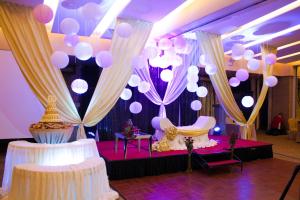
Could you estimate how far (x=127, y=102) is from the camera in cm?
844

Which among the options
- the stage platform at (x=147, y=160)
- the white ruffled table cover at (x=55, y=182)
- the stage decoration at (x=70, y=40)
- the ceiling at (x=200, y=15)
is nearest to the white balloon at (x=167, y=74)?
the ceiling at (x=200, y=15)

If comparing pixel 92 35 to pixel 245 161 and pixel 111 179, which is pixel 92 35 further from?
pixel 245 161

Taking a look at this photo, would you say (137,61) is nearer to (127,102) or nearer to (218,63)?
(218,63)

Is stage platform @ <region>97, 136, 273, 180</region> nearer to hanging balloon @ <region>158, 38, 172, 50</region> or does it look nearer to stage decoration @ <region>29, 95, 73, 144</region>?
stage decoration @ <region>29, 95, 73, 144</region>

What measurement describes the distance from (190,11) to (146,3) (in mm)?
1131

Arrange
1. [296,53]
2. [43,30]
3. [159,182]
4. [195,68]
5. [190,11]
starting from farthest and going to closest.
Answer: [296,53] → [195,68] → [190,11] → [43,30] → [159,182]

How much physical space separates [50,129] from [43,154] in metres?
0.34

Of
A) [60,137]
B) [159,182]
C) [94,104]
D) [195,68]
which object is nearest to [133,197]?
[159,182]

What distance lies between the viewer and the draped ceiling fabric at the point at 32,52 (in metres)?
4.89

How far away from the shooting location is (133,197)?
3.97 m

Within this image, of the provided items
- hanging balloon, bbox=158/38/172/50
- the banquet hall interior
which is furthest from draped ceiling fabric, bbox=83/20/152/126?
hanging balloon, bbox=158/38/172/50

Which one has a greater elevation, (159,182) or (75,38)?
(75,38)

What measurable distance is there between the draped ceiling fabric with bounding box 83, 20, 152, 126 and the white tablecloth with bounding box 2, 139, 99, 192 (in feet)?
4.92

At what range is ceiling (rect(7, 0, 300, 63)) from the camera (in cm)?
512
